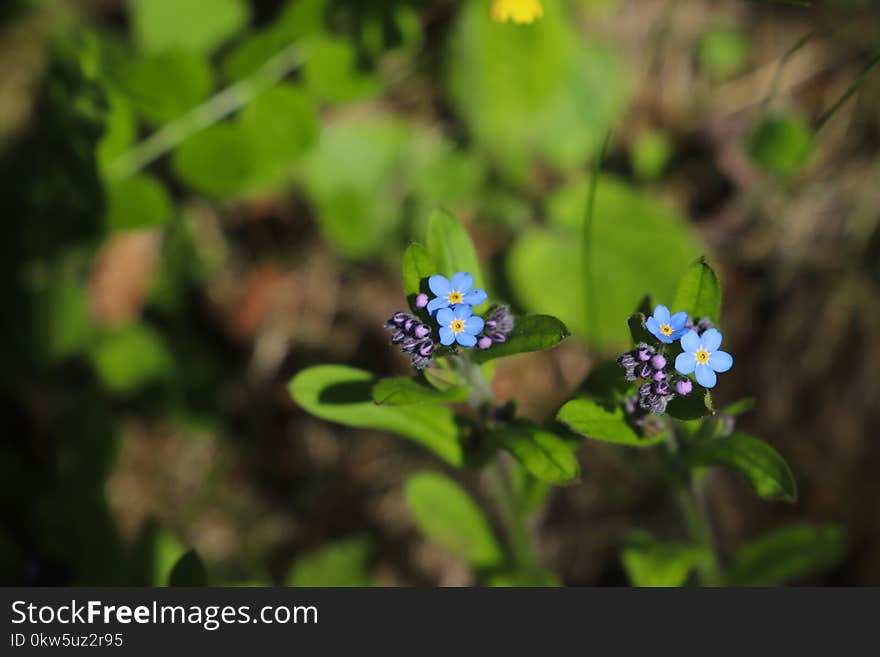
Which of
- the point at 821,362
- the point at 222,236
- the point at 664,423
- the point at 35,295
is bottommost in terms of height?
the point at 664,423

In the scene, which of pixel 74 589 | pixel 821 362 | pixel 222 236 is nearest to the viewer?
pixel 74 589

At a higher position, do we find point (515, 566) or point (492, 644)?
point (515, 566)

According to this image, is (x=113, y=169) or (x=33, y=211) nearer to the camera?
(x=113, y=169)

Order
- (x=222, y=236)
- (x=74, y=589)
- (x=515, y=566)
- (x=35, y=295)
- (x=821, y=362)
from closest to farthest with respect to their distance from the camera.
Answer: (x=74, y=589), (x=515, y=566), (x=821, y=362), (x=35, y=295), (x=222, y=236)

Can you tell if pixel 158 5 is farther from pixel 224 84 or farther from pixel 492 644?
pixel 492 644

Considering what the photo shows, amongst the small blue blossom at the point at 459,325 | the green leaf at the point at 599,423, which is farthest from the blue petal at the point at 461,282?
the green leaf at the point at 599,423

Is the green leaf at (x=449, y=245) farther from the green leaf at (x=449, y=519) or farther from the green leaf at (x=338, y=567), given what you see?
the green leaf at (x=338, y=567)

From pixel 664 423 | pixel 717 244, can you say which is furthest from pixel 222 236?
pixel 664 423

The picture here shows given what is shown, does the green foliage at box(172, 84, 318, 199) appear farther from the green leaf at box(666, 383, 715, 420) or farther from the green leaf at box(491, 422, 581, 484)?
the green leaf at box(666, 383, 715, 420)
